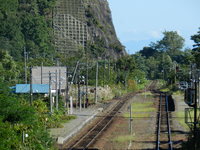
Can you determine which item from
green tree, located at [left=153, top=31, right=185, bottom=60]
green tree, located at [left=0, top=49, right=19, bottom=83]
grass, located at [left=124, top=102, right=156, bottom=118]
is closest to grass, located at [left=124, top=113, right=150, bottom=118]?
grass, located at [left=124, top=102, right=156, bottom=118]

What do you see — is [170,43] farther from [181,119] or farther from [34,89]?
[181,119]

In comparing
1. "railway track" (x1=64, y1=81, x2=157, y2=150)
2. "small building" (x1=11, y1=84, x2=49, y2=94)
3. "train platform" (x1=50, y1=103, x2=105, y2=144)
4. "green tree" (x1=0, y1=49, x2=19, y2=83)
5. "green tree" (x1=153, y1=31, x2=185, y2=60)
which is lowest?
"railway track" (x1=64, y1=81, x2=157, y2=150)

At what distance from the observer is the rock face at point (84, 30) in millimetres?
117625

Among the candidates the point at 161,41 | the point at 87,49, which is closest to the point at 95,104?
the point at 87,49

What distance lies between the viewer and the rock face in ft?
386

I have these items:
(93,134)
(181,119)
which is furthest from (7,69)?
(93,134)

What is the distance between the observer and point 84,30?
12269cm

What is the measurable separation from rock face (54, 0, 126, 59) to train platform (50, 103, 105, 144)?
209 feet

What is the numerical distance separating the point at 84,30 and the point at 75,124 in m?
85.8

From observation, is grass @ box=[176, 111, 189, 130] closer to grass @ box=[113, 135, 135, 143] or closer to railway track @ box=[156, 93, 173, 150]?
railway track @ box=[156, 93, 173, 150]

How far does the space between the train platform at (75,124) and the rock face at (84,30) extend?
209ft

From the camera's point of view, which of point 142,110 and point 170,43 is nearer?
point 142,110

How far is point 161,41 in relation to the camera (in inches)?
6211

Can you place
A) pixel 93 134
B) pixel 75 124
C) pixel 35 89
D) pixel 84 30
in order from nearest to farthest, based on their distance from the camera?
pixel 93 134
pixel 75 124
pixel 35 89
pixel 84 30
